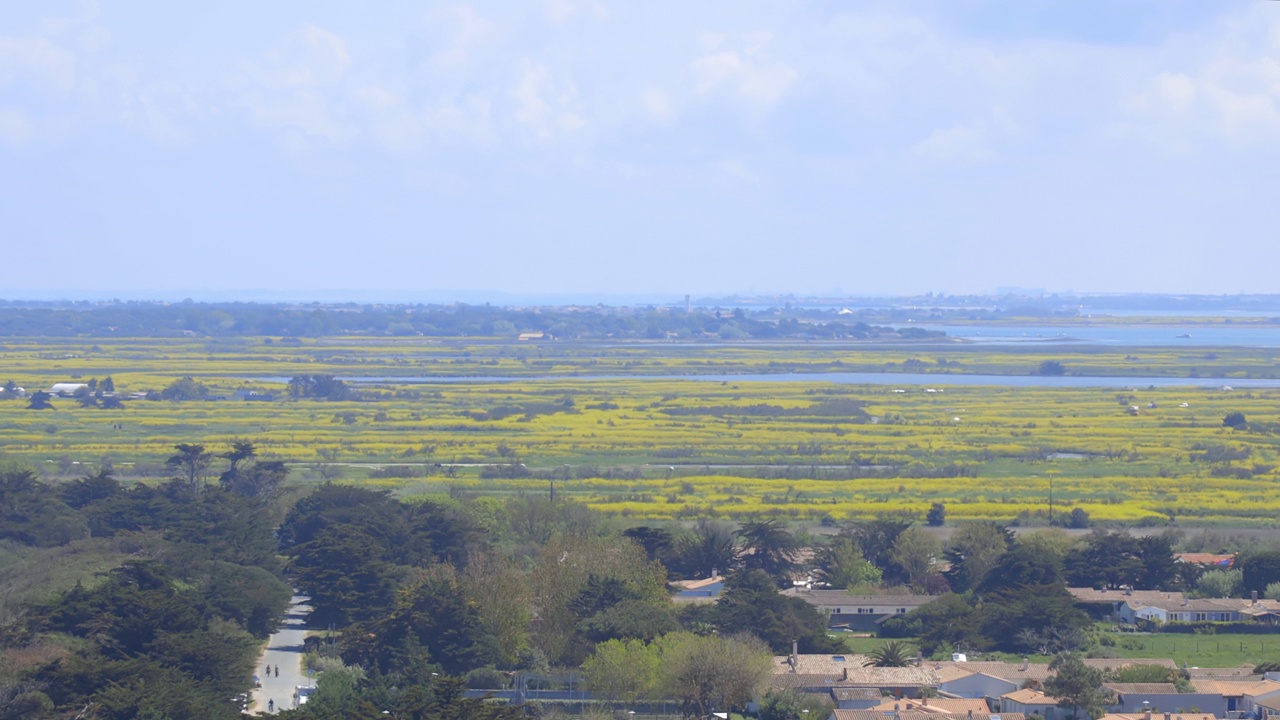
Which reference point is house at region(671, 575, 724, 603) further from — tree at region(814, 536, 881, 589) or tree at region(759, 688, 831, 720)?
tree at region(759, 688, 831, 720)

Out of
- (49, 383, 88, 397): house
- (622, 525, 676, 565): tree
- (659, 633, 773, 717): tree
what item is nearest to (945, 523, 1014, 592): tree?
(622, 525, 676, 565): tree

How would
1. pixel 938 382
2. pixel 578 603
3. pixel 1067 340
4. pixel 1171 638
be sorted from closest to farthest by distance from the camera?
pixel 578 603
pixel 1171 638
pixel 938 382
pixel 1067 340

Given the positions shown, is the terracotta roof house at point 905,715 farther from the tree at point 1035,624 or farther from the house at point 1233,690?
the tree at point 1035,624

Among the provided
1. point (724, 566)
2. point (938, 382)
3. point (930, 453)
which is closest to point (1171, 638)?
point (724, 566)

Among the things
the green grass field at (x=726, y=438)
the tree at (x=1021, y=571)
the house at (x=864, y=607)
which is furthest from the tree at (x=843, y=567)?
the green grass field at (x=726, y=438)

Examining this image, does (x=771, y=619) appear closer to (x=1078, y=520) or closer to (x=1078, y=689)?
(x=1078, y=689)

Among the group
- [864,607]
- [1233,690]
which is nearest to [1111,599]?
[864,607]

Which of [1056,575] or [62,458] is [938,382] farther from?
[1056,575]
